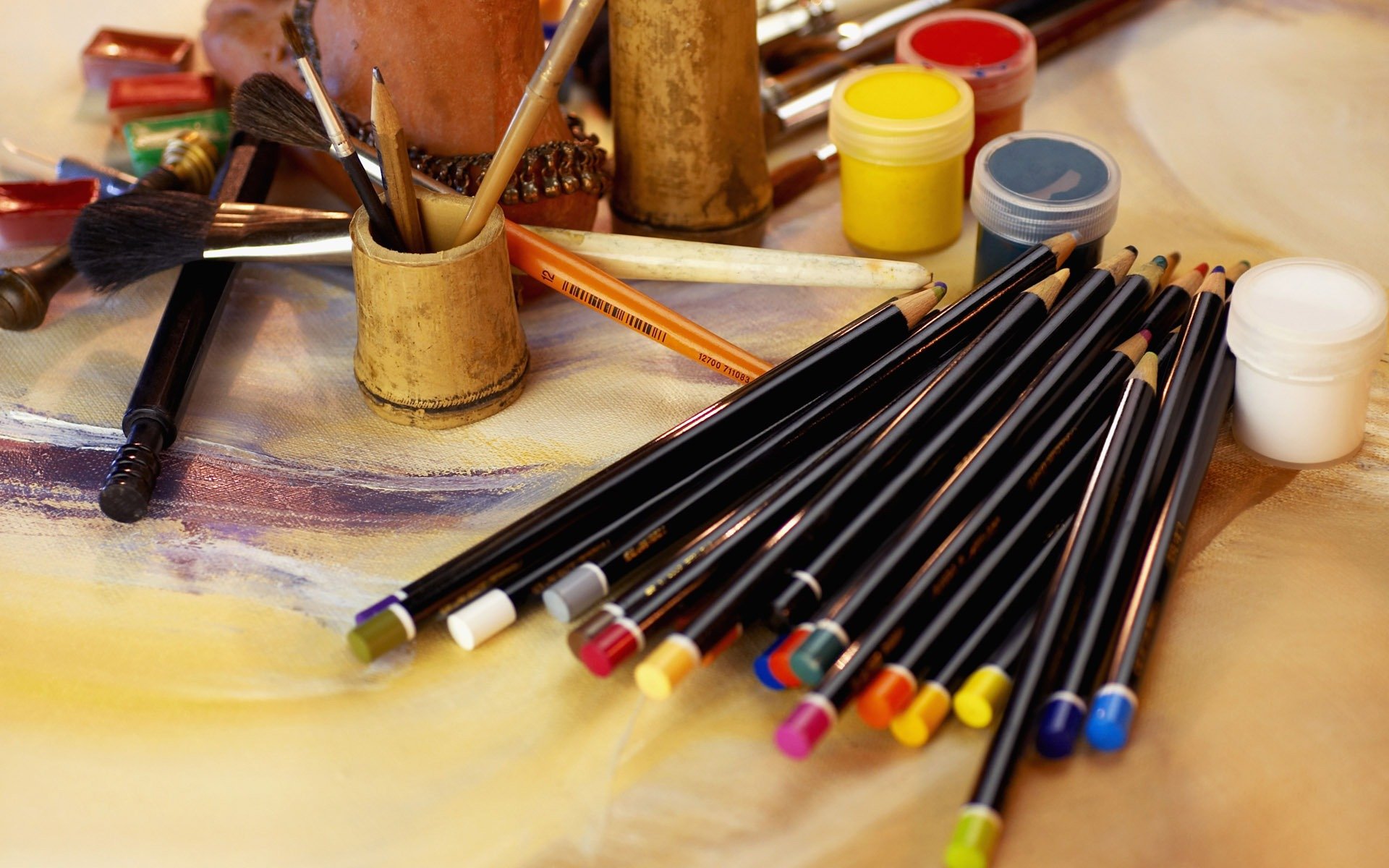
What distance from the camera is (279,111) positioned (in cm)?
63

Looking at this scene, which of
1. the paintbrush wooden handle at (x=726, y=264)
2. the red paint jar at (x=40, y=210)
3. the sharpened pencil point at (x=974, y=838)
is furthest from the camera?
the red paint jar at (x=40, y=210)

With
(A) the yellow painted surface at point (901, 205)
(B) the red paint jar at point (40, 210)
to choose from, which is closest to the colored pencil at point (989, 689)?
(A) the yellow painted surface at point (901, 205)

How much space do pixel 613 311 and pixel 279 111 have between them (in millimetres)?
186

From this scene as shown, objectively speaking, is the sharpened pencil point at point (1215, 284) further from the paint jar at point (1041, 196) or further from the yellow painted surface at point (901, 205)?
the yellow painted surface at point (901, 205)

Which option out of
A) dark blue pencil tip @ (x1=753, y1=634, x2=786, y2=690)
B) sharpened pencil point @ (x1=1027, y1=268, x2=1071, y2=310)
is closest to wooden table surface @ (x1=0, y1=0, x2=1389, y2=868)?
dark blue pencil tip @ (x1=753, y1=634, x2=786, y2=690)

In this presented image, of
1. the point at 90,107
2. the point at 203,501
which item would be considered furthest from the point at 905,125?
the point at 90,107

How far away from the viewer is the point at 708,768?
49cm

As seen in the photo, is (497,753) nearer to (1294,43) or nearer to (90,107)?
(90,107)

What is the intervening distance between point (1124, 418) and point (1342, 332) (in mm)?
105

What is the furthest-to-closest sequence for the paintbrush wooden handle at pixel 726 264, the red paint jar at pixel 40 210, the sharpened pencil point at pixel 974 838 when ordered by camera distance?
the red paint jar at pixel 40 210, the paintbrush wooden handle at pixel 726 264, the sharpened pencil point at pixel 974 838

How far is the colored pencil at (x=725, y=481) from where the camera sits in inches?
21.1

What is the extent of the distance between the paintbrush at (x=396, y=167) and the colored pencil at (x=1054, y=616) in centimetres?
33

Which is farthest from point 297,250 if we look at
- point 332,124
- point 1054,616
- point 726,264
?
point 1054,616

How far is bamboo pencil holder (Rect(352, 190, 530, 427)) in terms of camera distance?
0.60m
